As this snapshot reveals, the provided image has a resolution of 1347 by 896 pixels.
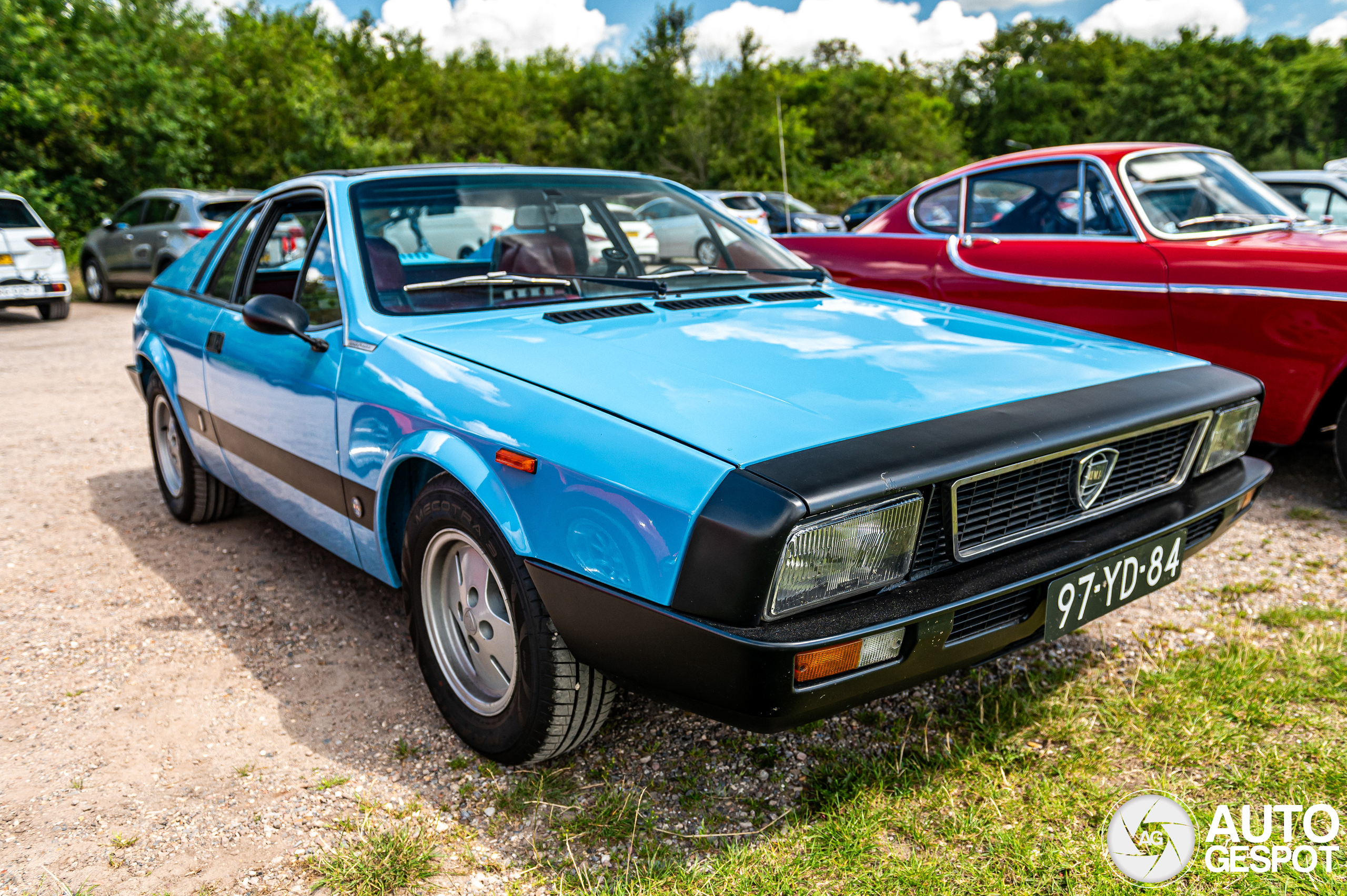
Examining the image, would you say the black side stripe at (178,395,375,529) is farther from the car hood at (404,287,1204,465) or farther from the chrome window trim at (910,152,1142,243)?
the chrome window trim at (910,152,1142,243)

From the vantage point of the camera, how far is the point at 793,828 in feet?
6.42

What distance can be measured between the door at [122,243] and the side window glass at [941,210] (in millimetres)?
11381

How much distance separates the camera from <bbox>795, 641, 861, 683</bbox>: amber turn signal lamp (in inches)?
62.1

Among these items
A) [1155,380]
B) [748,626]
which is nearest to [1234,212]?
[1155,380]

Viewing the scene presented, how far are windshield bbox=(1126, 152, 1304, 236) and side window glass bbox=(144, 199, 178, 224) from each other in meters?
11.7

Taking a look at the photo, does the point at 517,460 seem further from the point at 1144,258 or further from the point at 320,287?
the point at 1144,258

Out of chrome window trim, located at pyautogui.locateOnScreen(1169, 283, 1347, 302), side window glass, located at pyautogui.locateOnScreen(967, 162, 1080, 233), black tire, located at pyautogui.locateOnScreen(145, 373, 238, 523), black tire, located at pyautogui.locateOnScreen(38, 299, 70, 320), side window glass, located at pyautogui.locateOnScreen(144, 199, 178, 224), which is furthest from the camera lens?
side window glass, located at pyautogui.locateOnScreen(144, 199, 178, 224)

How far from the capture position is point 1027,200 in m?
4.93

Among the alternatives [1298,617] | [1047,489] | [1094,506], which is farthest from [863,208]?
[1047,489]

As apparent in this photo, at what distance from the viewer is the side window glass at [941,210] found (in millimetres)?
5180

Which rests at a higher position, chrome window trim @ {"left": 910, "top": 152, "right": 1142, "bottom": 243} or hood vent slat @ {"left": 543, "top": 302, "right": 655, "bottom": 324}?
chrome window trim @ {"left": 910, "top": 152, "right": 1142, "bottom": 243}

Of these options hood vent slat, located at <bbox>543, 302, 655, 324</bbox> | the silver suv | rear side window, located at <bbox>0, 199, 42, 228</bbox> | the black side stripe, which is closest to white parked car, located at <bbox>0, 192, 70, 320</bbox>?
rear side window, located at <bbox>0, 199, 42, 228</bbox>

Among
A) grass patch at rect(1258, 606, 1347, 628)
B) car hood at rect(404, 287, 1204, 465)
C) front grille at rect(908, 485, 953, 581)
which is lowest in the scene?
grass patch at rect(1258, 606, 1347, 628)

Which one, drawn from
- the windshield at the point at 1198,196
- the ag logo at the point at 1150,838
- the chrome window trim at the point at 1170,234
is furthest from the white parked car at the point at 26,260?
the ag logo at the point at 1150,838
